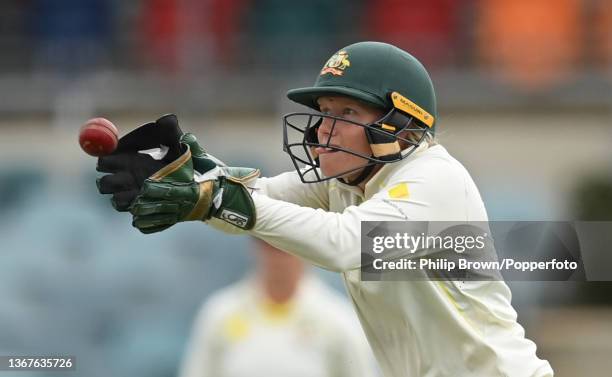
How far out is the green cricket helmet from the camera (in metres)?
3.74

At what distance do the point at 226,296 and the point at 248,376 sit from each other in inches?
18.6

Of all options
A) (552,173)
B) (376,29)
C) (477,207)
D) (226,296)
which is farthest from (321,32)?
(477,207)

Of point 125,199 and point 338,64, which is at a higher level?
point 338,64

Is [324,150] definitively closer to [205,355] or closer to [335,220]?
[335,220]

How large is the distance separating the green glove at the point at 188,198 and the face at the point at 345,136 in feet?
1.27

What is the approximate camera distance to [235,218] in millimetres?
3395

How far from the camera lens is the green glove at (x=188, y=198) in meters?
3.28

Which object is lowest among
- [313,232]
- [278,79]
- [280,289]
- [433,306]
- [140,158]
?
[280,289]

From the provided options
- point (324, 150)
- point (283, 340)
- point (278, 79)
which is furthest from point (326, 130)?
point (278, 79)

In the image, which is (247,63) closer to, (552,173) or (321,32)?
(321,32)

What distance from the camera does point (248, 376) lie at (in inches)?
225

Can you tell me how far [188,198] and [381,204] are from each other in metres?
0.55

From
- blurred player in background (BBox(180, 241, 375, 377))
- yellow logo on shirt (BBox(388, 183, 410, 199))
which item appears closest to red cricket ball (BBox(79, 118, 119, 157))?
yellow logo on shirt (BBox(388, 183, 410, 199))

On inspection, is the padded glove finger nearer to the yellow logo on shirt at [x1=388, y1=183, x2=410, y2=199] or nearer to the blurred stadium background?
the yellow logo on shirt at [x1=388, y1=183, x2=410, y2=199]
